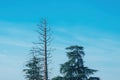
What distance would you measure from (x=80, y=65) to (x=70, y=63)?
108 centimetres

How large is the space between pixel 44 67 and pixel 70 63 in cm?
571

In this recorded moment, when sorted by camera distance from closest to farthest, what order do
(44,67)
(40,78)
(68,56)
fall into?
(44,67)
(68,56)
(40,78)

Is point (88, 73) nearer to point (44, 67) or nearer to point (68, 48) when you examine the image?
point (68, 48)

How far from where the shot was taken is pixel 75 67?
161 ft

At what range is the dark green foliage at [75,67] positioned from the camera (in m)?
48.8

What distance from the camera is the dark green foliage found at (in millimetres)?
48750

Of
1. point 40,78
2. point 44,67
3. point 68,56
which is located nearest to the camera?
point 44,67

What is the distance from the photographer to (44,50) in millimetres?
43938

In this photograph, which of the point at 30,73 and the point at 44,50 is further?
the point at 30,73

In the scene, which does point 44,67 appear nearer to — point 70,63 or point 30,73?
point 70,63

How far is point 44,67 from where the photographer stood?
4381 centimetres

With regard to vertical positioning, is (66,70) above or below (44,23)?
below

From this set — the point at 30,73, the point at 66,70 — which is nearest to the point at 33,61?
the point at 30,73

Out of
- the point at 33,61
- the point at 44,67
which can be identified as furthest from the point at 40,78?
the point at 44,67
